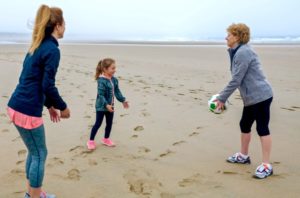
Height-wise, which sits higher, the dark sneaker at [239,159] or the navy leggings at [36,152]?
the navy leggings at [36,152]

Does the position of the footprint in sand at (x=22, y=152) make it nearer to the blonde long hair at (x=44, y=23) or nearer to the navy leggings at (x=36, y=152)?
the navy leggings at (x=36, y=152)

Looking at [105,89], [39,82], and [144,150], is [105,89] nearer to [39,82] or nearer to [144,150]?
[144,150]

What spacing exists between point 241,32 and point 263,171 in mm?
1547

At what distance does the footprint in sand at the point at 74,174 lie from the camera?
4062mm

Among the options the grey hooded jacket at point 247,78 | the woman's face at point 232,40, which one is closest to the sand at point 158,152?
the grey hooded jacket at point 247,78

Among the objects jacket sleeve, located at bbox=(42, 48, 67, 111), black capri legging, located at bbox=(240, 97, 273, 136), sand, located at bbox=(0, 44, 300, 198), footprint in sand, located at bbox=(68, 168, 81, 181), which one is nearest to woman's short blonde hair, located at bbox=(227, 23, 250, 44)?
black capri legging, located at bbox=(240, 97, 273, 136)

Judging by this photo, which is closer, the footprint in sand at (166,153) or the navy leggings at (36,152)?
the navy leggings at (36,152)

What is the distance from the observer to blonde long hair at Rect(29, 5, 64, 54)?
2.93 metres

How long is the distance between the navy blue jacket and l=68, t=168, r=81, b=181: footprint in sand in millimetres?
1224

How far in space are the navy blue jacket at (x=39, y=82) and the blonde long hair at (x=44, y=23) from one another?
4 cm

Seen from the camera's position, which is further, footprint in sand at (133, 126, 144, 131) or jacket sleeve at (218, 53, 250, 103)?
footprint in sand at (133, 126, 144, 131)

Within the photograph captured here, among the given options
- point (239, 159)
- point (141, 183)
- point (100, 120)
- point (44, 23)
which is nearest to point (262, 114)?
point (239, 159)

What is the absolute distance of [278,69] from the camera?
13.7m

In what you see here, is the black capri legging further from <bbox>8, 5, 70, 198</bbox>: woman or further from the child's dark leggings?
<bbox>8, 5, 70, 198</bbox>: woman
